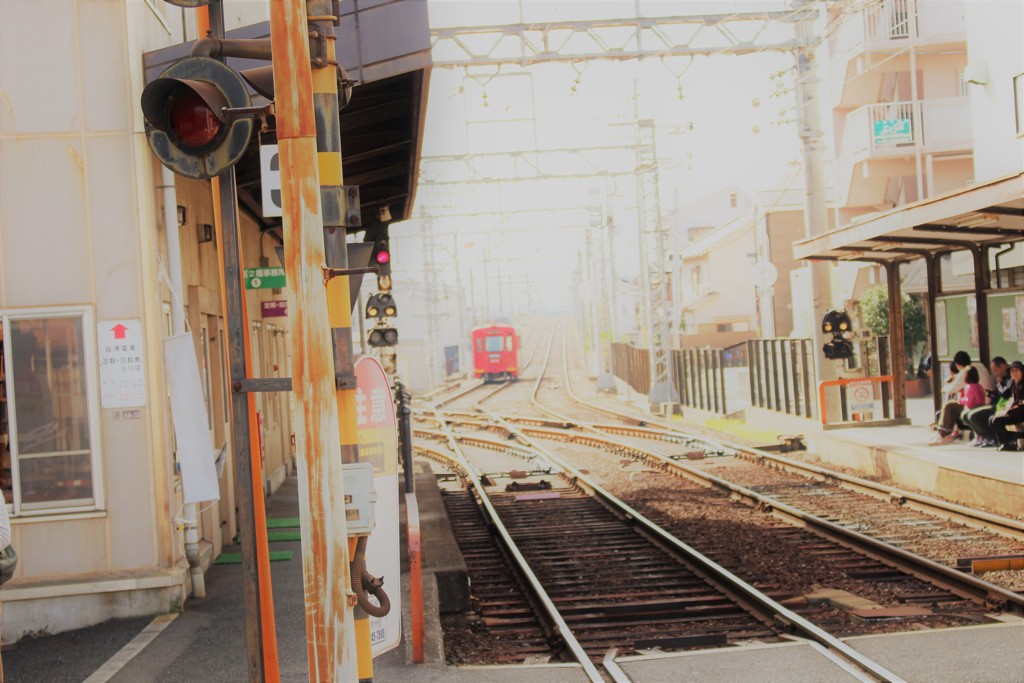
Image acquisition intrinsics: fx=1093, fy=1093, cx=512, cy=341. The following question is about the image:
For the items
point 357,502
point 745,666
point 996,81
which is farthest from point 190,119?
point 996,81

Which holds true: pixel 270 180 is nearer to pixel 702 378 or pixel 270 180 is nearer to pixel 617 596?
pixel 617 596

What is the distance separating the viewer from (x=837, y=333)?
18.3 m

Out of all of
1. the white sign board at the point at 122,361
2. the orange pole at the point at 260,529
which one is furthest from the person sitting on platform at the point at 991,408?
the orange pole at the point at 260,529

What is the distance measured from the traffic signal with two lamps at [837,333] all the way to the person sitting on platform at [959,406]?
304 centimetres

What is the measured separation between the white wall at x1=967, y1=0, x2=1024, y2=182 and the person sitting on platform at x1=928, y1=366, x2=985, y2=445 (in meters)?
5.86

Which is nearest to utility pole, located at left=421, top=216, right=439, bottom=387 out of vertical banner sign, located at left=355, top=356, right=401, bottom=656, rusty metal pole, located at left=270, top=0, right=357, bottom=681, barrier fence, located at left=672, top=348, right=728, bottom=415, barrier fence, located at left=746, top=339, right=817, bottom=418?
barrier fence, located at left=672, top=348, right=728, bottom=415

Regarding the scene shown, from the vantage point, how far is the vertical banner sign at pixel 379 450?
17.3ft

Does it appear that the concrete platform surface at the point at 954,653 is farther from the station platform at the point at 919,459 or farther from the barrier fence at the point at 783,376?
the barrier fence at the point at 783,376

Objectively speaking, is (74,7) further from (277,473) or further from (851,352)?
(851,352)

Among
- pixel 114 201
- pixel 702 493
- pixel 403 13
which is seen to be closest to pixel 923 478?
pixel 702 493

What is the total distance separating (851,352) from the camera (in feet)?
60.3

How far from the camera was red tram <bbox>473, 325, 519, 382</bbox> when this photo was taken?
51.4 metres

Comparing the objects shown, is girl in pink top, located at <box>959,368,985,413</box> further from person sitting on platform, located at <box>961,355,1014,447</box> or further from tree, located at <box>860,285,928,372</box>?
tree, located at <box>860,285,928,372</box>

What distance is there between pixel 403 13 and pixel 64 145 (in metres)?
2.76
